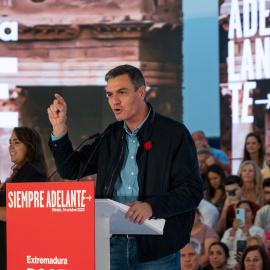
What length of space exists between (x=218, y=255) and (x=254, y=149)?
1552 mm

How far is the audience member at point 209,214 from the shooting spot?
546 centimetres

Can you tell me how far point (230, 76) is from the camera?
748cm

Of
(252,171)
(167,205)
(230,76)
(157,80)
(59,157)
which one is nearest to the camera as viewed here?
(167,205)

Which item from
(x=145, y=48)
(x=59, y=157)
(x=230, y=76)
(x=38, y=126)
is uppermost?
(x=145, y=48)

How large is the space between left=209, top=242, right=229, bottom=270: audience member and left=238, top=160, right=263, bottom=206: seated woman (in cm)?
80

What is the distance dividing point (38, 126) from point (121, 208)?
6.54 meters

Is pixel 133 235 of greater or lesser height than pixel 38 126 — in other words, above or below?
below

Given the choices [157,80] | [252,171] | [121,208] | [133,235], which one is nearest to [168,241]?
[133,235]

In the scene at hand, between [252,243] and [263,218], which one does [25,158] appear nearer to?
[252,243]

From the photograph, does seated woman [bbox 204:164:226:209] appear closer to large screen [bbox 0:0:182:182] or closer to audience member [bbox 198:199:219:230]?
audience member [bbox 198:199:219:230]

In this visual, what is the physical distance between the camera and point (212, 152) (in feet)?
21.7

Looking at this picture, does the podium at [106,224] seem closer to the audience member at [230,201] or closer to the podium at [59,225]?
the podium at [59,225]

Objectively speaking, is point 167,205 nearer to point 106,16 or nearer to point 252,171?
point 252,171

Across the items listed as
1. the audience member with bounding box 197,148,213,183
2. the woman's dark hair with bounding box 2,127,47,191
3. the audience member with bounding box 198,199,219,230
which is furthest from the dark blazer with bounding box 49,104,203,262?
the audience member with bounding box 197,148,213,183
